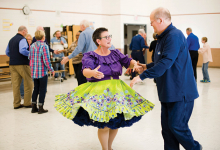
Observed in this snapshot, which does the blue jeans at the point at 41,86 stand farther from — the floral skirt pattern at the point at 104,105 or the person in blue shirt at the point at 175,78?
the person in blue shirt at the point at 175,78

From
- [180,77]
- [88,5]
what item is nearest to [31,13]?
[88,5]

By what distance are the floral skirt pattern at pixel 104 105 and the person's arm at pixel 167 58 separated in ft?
1.39

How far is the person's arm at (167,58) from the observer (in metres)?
1.92

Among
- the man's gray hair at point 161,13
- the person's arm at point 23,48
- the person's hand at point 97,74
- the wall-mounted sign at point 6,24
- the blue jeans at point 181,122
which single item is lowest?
the blue jeans at point 181,122

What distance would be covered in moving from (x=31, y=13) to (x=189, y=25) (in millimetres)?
7561

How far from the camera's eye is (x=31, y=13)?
29.8ft

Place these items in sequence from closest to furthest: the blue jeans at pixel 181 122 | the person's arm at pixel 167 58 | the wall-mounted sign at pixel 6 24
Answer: the person's arm at pixel 167 58 < the blue jeans at pixel 181 122 < the wall-mounted sign at pixel 6 24

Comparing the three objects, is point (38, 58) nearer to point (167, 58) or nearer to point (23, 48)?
point (23, 48)

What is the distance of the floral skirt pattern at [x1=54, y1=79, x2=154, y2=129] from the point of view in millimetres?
2180

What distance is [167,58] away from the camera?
6.34 feet

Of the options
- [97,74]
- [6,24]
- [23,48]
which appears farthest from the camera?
[6,24]

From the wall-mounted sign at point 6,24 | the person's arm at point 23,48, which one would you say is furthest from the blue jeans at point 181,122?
the wall-mounted sign at point 6,24

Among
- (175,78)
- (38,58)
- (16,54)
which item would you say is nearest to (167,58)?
(175,78)

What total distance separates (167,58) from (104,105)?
764 mm
